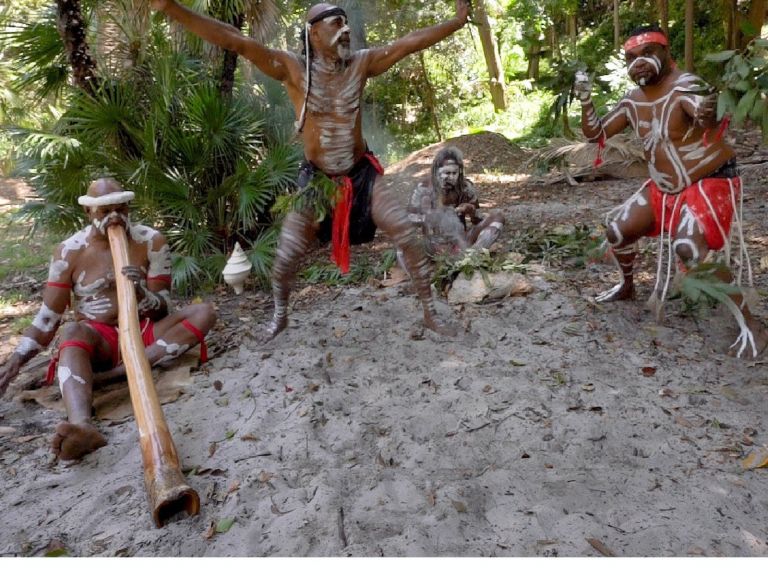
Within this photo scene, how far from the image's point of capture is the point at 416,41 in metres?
3.52

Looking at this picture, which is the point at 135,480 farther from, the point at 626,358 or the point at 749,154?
the point at 749,154

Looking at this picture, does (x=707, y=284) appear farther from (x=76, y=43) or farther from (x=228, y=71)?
(x=76, y=43)

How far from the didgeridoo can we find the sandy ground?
10cm

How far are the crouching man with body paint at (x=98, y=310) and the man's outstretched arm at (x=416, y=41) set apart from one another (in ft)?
5.22

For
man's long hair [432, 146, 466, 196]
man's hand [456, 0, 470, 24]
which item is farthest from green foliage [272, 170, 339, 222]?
man's long hair [432, 146, 466, 196]

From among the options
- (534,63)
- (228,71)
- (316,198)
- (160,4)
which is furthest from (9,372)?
(534,63)

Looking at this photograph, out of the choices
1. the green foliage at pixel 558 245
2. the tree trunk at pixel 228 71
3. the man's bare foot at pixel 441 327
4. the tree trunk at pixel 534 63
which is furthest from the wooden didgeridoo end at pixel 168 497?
the tree trunk at pixel 534 63

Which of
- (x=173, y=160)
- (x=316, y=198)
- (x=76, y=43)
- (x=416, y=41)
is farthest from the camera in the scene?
(x=173, y=160)

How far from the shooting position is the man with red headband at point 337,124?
3.41 metres

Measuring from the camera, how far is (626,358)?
11.1 feet

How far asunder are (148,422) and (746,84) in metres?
2.98

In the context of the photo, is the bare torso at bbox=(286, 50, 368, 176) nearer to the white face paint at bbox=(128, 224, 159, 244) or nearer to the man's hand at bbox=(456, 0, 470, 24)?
the man's hand at bbox=(456, 0, 470, 24)

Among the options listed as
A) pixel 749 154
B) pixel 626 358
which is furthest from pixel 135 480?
pixel 749 154

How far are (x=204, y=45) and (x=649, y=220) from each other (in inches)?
180
